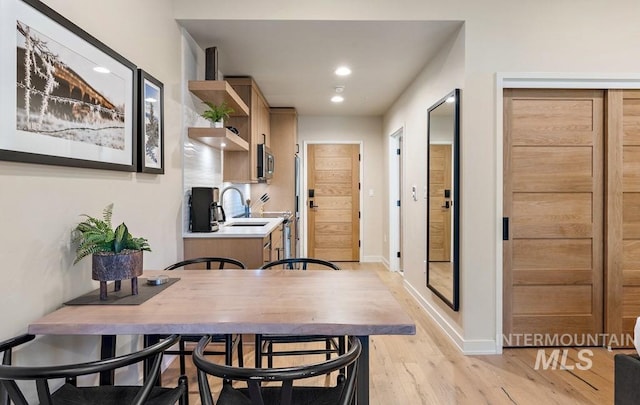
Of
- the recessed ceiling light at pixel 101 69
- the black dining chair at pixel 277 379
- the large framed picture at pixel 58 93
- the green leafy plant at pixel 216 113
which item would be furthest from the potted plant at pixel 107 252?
the green leafy plant at pixel 216 113

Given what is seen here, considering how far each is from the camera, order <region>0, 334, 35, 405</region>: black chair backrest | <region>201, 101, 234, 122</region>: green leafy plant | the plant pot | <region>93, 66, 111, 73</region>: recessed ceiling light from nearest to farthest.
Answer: <region>0, 334, 35, 405</region>: black chair backrest < the plant pot < <region>93, 66, 111, 73</region>: recessed ceiling light < <region>201, 101, 234, 122</region>: green leafy plant

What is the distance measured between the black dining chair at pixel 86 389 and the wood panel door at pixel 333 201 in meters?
4.81

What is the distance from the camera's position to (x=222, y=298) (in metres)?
1.47

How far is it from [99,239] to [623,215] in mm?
3384

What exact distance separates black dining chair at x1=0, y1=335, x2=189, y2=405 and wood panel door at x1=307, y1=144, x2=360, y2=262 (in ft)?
15.8

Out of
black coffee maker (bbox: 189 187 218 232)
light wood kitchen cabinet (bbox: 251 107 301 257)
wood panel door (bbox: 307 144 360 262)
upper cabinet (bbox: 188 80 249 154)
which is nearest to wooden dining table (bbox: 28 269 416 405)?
black coffee maker (bbox: 189 187 218 232)

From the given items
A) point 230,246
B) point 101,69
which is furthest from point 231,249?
point 101,69

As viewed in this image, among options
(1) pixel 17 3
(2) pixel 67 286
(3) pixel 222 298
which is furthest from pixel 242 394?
(1) pixel 17 3

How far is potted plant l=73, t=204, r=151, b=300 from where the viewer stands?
144 centimetres

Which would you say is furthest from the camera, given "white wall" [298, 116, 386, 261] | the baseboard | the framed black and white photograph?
"white wall" [298, 116, 386, 261]

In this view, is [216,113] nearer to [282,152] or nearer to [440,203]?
[440,203]

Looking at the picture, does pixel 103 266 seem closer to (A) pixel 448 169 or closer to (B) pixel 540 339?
(A) pixel 448 169

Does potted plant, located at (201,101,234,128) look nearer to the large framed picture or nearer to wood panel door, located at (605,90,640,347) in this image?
the large framed picture

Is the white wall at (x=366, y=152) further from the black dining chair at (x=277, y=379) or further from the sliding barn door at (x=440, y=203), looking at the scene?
the black dining chair at (x=277, y=379)
